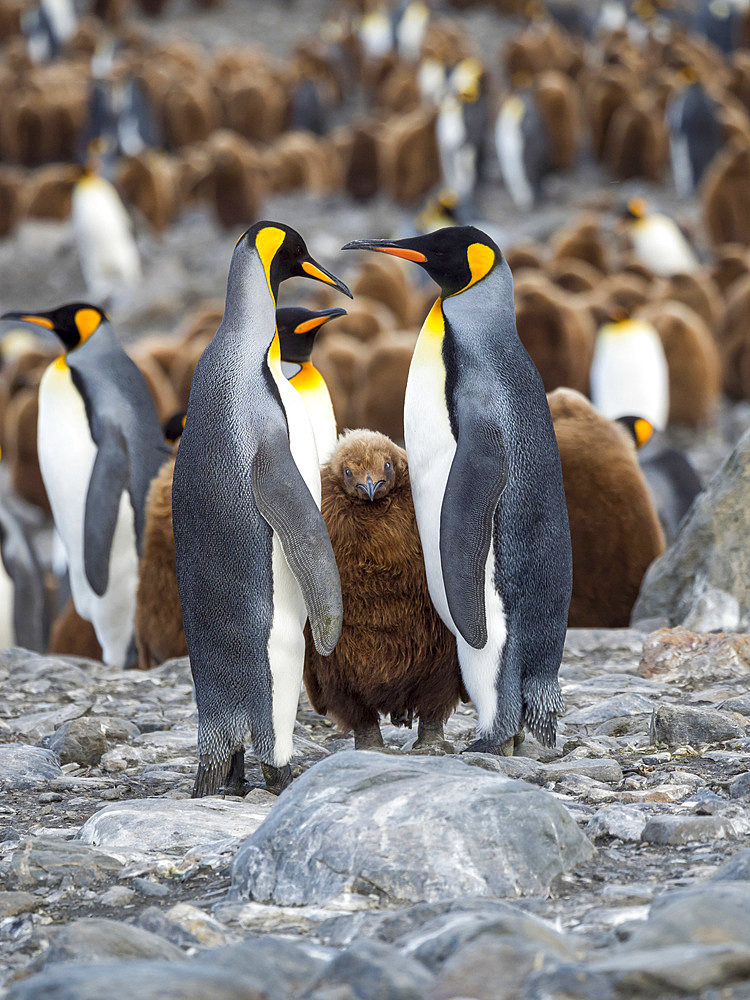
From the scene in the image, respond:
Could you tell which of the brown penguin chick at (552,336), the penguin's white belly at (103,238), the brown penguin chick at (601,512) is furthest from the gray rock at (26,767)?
the penguin's white belly at (103,238)

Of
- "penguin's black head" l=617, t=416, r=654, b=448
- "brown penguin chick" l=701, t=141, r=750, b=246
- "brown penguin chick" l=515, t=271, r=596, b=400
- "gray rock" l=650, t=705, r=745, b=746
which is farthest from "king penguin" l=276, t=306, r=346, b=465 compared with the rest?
"brown penguin chick" l=701, t=141, r=750, b=246

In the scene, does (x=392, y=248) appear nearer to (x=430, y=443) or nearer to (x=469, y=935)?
(x=430, y=443)

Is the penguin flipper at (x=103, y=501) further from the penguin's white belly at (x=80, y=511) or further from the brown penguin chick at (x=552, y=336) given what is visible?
the brown penguin chick at (x=552, y=336)

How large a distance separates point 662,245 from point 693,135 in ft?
14.2

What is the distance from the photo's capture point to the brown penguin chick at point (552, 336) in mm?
10305

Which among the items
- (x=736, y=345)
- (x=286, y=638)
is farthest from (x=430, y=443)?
(x=736, y=345)

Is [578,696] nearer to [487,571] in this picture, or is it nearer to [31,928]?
[487,571]

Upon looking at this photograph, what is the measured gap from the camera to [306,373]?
4.29 m

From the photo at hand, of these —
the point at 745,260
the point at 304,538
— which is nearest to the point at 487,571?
the point at 304,538

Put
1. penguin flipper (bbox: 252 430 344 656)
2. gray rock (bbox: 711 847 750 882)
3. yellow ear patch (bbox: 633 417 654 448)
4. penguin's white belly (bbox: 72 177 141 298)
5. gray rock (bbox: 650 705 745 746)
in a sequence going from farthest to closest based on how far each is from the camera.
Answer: penguin's white belly (bbox: 72 177 141 298), yellow ear patch (bbox: 633 417 654 448), gray rock (bbox: 650 705 745 746), penguin flipper (bbox: 252 430 344 656), gray rock (bbox: 711 847 750 882)

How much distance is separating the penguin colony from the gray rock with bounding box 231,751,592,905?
0.72 metres

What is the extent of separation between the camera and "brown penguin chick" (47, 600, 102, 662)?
695cm

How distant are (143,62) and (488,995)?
2860 centimetres

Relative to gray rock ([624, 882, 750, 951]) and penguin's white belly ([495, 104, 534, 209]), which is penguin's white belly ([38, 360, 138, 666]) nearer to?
gray rock ([624, 882, 750, 951])
